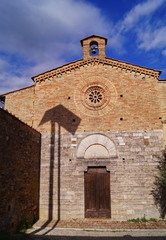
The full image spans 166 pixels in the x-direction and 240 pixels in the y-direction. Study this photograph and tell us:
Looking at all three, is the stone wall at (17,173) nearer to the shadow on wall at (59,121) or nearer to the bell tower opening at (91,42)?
the shadow on wall at (59,121)

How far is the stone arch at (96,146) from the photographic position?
33.0ft

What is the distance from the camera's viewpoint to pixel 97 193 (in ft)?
31.9

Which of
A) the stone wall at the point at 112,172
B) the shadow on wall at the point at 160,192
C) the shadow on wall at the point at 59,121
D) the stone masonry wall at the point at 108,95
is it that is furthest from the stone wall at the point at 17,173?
the shadow on wall at the point at 160,192

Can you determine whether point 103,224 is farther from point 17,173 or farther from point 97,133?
point 17,173

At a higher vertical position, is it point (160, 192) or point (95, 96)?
point (95, 96)

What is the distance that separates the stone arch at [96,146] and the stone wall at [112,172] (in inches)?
1.9

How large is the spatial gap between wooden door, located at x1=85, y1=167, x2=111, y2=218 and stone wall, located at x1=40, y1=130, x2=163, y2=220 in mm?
215

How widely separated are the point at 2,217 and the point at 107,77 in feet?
26.7

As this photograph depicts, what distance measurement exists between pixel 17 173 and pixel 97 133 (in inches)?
172

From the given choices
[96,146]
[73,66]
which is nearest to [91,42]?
[73,66]

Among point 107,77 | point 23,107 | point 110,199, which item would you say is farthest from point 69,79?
point 110,199

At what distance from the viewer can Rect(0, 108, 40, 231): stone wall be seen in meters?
6.77

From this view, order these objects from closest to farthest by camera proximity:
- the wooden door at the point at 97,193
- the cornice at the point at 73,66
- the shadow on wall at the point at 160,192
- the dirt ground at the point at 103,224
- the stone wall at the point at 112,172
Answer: the dirt ground at the point at 103,224 → the shadow on wall at the point at 160,192 → the stone wall at the point at 112,172 → the wooden door at the point at 97,193 → the cornice at the point at 73,66

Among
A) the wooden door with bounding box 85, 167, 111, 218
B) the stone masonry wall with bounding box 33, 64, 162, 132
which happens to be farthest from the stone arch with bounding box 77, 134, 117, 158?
the wooden door with bounding box 85, 167, 111, 218
